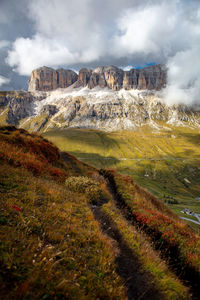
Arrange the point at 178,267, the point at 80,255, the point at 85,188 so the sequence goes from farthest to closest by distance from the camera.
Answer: the point at 85,188 < the point at 178,267 < the point at 80,255

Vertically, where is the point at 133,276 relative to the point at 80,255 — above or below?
below

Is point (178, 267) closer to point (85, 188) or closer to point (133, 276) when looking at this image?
point (133, 276)

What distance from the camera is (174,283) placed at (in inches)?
218

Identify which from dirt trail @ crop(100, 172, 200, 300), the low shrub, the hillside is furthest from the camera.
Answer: the low shrub

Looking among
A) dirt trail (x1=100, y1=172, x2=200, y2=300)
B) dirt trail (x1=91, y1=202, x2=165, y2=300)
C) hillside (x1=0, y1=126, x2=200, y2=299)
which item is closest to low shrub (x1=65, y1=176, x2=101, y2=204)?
hillside (x1=0, y1=126, x2=200, y2=299)

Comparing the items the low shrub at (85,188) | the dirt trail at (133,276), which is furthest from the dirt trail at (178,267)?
the low shrub at (85,188)

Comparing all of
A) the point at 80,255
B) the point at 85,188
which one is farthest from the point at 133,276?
the point at 85,188

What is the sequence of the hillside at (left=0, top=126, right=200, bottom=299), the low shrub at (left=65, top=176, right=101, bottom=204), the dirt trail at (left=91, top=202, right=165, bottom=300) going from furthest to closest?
the low shrub at (left=65, top=176, right=101, bottom=204) → the dirt trail at (left=91, top=202, right=165, bottom=300) → the hillside at (left=0, top=126, right=200, bottom=299)

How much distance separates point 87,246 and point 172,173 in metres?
198

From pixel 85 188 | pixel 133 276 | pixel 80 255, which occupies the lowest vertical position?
pixel 133 276

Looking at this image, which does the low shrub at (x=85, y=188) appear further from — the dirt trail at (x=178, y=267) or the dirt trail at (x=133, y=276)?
the dirt trail at (x=133, y=276)

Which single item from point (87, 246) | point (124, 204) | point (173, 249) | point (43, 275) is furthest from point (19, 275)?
point (124, 204)

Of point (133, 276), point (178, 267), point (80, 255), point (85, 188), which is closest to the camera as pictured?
point (80, 255)

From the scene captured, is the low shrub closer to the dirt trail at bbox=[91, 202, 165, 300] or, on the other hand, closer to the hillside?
the hillside
